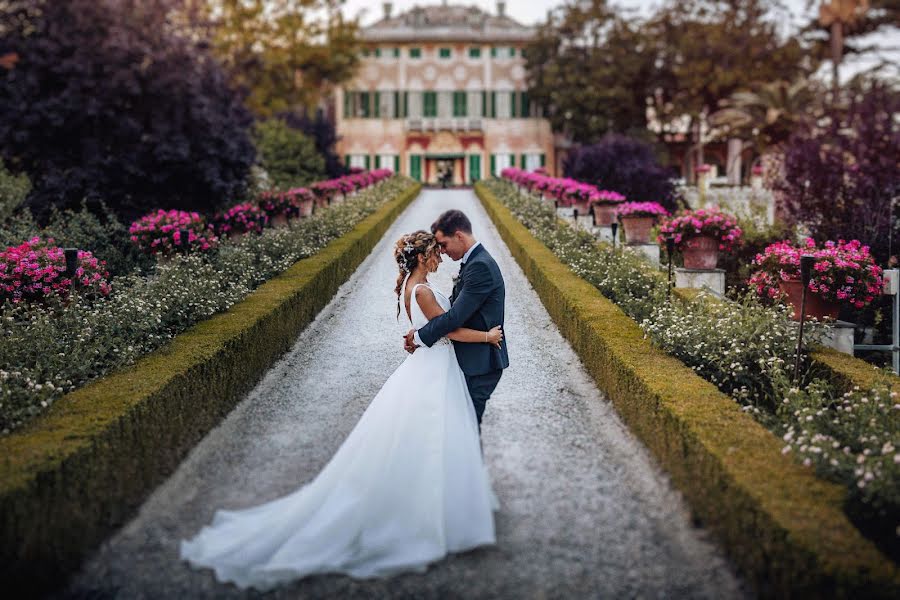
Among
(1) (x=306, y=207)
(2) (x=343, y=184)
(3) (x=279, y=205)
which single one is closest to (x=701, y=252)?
(3) (x=279, y=205)

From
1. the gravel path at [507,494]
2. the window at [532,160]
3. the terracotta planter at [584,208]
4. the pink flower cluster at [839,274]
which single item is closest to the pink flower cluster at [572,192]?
the terracotta planter at [584,208]

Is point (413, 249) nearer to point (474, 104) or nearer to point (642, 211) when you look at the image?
point (642, 211)

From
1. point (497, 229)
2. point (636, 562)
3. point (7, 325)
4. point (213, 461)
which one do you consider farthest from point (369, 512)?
point (497, 229)

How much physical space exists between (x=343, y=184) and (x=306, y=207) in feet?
17.6

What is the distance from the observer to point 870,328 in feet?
24.6

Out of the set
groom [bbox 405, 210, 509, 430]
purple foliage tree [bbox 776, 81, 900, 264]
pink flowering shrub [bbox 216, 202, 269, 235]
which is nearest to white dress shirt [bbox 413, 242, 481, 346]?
groom [bbox 405, 210, 509, 430]

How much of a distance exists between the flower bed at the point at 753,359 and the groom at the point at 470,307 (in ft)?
4.62

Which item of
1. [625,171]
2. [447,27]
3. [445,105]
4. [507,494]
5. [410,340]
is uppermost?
[447,27]

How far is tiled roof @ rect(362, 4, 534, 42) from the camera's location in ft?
127

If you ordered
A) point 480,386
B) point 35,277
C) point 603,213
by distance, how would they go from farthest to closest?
1. point 603,213
2. point 35,277
3. point 480,386

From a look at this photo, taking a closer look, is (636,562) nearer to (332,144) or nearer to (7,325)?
(7,325)

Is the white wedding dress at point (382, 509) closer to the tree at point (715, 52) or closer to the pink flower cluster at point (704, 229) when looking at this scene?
the pink flower cluster at point (704, 229)

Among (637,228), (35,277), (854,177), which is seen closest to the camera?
(35,277)

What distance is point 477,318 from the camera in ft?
12.9
